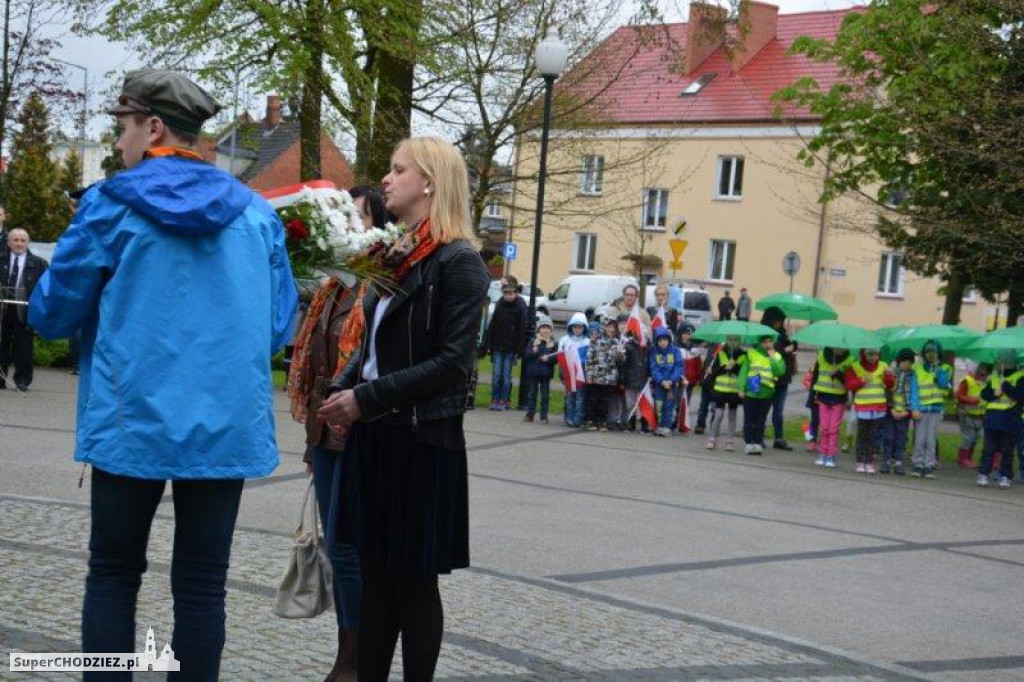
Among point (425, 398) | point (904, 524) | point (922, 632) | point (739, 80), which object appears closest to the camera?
point (425, 398)

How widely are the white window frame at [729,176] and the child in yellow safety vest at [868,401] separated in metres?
37.6

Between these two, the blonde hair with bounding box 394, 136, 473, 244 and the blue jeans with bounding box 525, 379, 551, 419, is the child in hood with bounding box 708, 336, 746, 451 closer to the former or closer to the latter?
the blue jeans with bounding box 525, 379, 551, 419

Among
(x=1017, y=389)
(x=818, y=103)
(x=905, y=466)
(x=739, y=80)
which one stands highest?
(x=739, y=80)

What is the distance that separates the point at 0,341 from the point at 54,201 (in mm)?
24613

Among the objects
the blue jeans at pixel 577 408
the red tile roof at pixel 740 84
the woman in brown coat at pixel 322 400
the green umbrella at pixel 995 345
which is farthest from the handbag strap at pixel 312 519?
the red tile roof at pixel 740 84

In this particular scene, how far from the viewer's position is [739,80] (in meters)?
54.3

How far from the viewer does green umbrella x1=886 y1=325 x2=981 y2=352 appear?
1723 centimetres

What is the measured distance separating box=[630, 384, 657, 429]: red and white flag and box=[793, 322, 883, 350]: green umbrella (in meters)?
2.48

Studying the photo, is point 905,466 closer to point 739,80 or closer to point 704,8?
point 704,8

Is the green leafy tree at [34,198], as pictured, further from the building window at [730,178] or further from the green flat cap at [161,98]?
the green flat cap at [161,98]

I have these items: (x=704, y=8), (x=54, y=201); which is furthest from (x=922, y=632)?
(x=54, y=201)

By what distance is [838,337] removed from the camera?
1645 cm

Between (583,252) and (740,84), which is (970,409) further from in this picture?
(583,252)

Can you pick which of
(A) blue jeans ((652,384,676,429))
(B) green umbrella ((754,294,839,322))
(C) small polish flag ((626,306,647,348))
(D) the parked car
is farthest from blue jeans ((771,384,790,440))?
Result: (D) the parked car
